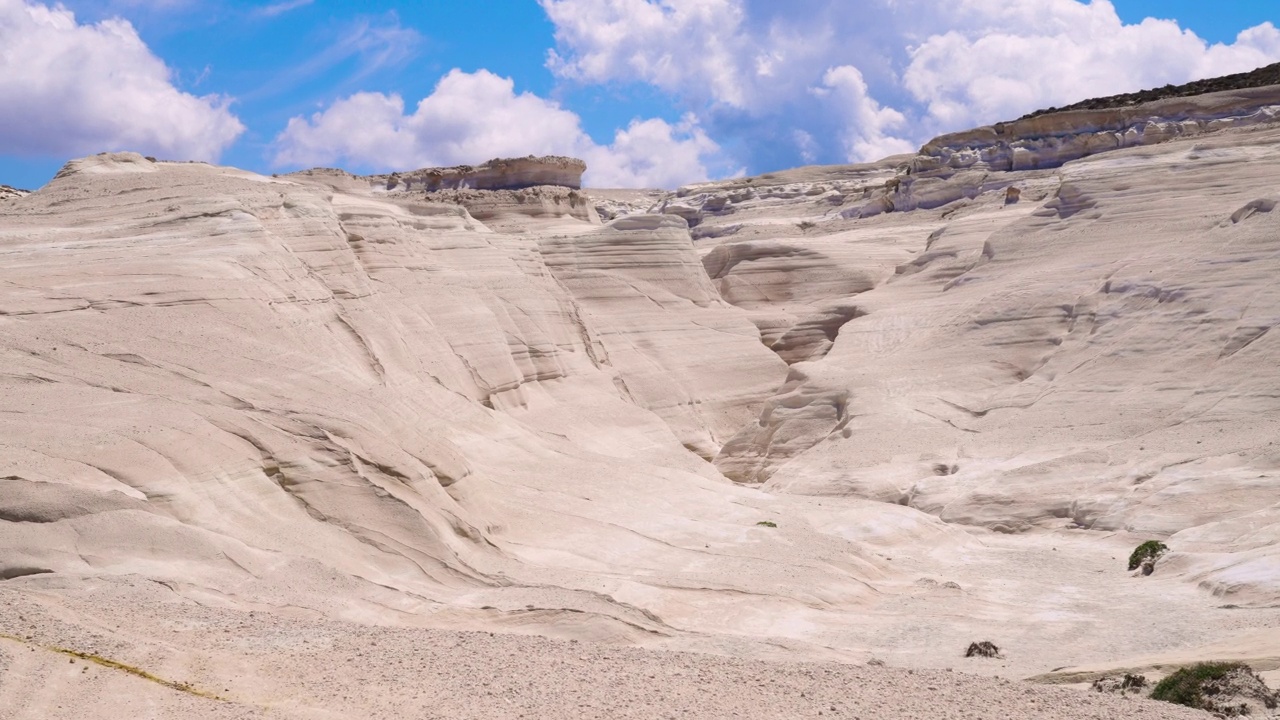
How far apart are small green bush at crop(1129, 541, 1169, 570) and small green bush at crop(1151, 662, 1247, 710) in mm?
9236

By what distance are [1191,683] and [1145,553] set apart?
9.91 m

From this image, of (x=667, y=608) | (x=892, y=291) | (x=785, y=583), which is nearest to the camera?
(x=667, y=608)

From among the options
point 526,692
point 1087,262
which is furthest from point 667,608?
point 1087,262

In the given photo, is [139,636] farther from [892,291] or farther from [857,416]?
[892,291]

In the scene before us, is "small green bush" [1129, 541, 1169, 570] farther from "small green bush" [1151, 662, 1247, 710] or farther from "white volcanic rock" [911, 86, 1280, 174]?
"white volcanic rock" [911, 86, 1280, 174]

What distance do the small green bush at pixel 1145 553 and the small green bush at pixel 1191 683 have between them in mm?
9236

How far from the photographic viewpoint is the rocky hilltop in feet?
32.9

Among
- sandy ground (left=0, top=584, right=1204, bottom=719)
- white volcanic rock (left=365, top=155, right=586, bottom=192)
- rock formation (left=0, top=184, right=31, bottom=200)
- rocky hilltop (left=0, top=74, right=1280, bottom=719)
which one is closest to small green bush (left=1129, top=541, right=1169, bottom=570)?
rocky hilltop (left=0, top=74, right=1280, bottom=719)

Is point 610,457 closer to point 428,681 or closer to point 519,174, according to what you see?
point 428,681

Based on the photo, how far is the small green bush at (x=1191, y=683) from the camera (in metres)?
9.83

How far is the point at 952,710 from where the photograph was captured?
9109mm

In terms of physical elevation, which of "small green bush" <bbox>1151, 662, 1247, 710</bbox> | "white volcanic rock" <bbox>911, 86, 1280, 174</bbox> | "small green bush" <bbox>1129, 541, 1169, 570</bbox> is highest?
"white volcanic rock" <bbox>911, 86, 1280, 174</bbox>

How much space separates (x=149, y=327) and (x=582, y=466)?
7.99 metres

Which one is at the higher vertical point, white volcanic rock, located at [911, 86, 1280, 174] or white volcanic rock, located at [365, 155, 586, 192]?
white volcanic rock, located at [911, 86, 1280, 174]
